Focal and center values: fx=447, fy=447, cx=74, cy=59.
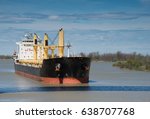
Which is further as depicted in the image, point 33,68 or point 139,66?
point 139,66

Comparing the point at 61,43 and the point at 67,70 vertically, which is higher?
the point at 61,43

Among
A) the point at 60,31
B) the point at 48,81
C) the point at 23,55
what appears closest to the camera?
the point at 48,81

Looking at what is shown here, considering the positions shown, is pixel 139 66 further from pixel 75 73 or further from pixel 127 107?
pixel 127 107

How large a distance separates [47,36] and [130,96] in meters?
11.9

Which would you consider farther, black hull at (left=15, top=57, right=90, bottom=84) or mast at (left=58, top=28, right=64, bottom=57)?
mast at (left=58, top=28, right=64, bottom=57)

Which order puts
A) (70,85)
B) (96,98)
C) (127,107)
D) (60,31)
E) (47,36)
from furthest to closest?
1. (47,36)
2. (60,31)
3. (70,85)
4. (96,98)
5. (127,107)

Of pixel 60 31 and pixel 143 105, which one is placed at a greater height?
pixel 60 31

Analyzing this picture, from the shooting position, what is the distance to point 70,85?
19.9 meters

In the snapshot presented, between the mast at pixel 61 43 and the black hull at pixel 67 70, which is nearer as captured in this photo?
the black hull at pixel 67 70

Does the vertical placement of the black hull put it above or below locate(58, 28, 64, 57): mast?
below

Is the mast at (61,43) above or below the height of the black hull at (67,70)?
above

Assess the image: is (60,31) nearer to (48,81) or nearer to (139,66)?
(48,81)

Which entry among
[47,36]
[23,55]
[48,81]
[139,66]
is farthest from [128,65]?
[48,81]

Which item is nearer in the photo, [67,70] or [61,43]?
[67,70]
